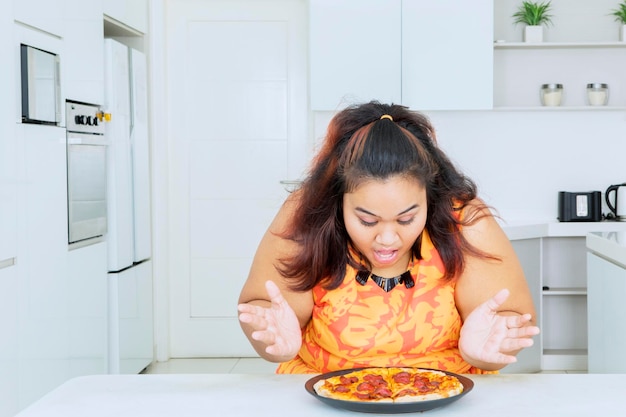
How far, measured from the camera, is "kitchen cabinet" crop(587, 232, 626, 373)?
298 centimetres

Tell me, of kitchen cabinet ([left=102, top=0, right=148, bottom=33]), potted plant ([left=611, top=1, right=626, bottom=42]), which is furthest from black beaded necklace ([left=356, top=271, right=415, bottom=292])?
potted plant ([left=611, top=1, right=626, bottom=42])

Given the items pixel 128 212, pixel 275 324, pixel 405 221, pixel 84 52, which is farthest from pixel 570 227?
pixel 275 324

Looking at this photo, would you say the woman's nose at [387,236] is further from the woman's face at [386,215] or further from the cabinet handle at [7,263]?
the cabinet handle at [7,263]

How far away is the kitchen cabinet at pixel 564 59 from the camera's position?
4738 millimetres

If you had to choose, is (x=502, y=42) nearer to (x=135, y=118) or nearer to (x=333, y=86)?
(x=333, y=86)

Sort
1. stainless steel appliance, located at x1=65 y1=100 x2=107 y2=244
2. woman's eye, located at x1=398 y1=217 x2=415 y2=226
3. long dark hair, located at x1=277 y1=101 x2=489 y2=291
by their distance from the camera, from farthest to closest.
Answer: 1. stainless steel appliance, located at x1=65 y1=100 x2=107 y2=244
2. long dark hair, located at x1=277 y1=101 x2=489 y2=291
3. woman's eye, located at x1=398 y1=217 x2=415 y2=226

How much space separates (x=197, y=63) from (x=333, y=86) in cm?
94

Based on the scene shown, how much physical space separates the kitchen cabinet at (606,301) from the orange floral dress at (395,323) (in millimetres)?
1255

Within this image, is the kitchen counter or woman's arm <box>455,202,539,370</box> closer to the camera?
woman's arm <box>455,202,539,370</box>

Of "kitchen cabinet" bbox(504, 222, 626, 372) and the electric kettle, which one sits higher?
the electric kettle

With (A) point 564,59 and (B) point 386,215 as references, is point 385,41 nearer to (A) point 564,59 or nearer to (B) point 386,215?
(A) point 564,59

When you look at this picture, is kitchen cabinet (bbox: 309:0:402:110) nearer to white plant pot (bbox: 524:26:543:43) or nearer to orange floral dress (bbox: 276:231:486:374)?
white plant pot (bbox: 524:26:543:43)

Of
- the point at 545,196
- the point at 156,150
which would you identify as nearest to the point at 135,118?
the point at 156,150

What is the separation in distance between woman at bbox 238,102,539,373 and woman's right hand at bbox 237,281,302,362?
0.5 inches
